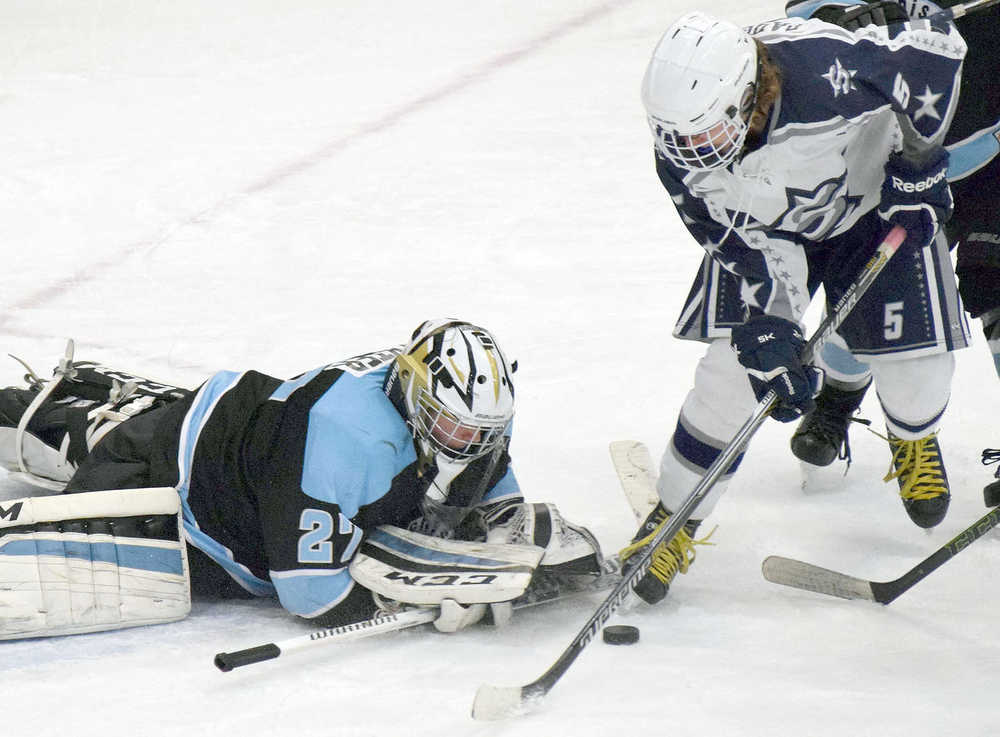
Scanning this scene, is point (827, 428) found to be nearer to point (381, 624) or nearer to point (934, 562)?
point (934, 562)

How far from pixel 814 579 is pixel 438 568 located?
0.73 m

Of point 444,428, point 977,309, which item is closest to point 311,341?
point 444,428

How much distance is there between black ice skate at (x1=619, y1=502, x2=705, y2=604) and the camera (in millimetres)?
2492

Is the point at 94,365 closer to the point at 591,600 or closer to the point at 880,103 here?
the point at 591,600

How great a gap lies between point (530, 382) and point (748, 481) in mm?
721

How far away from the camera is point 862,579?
8.43 feet

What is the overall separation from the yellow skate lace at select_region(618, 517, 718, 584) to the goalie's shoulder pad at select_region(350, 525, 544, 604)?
0.28m

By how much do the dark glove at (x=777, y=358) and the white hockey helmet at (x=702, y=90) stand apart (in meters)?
0.31

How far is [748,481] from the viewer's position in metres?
3.12

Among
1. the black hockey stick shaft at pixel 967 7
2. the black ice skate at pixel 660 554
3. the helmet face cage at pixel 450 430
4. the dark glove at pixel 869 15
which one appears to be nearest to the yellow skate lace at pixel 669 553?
the black ice skate at pixel 660 554

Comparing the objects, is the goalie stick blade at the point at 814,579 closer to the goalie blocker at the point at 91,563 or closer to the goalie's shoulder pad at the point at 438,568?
the goalie's shoulder pad at the point at 438,568

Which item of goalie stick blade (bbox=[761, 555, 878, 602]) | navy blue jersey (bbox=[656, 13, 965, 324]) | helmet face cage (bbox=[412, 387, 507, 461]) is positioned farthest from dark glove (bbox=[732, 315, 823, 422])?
helmet face cage (bbox=[412, 387, 507, 461])

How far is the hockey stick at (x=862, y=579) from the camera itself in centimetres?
241

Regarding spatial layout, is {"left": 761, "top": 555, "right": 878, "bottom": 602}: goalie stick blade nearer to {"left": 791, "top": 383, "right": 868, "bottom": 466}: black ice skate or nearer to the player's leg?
the player's leg
